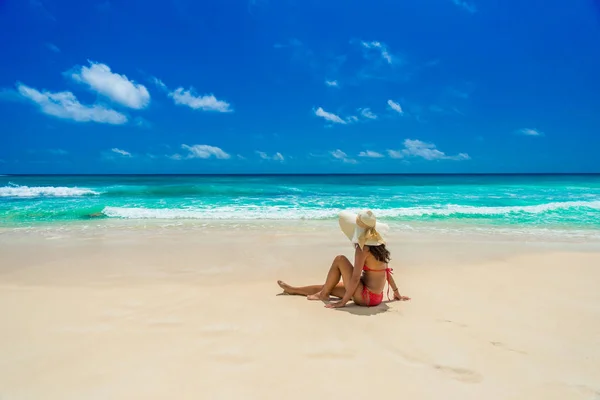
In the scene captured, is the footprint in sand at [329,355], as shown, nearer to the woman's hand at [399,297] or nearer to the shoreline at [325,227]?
the woman's hand at [399,297]

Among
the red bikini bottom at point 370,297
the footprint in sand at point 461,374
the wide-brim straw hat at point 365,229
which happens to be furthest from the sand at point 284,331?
the wide-brim straw hat at point 365,229

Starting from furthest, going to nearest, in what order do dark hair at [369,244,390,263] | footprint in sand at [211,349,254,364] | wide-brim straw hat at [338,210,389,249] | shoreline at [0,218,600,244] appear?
shoreline at [0,218,600,244] < dark hair at [369,244,390,263] < wide-brim straw hat at [338,210,389,249] < footprint in sand at [211,349,254,364]

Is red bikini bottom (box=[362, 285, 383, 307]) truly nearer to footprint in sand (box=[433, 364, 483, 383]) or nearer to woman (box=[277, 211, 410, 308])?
woman (box=[277, 211, 410, 308])

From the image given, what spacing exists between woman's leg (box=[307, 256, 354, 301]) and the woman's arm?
18cm

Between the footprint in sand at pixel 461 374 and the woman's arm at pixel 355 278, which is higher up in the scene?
the woman's arm at pixel 355 278

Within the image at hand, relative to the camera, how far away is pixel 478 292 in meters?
4.95

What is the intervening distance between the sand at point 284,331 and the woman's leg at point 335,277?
252 millimetres

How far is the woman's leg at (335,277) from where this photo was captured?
4.52 meters

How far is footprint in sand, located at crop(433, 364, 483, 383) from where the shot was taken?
9.17ft

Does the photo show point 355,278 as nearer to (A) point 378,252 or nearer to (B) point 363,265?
(B) point 363,265

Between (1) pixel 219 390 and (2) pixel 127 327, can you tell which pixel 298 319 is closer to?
(1) pixel 219 390

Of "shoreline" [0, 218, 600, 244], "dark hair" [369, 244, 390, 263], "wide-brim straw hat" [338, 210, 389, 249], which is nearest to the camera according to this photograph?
"wide-brim straw hat" [338, 210, 389, 249]

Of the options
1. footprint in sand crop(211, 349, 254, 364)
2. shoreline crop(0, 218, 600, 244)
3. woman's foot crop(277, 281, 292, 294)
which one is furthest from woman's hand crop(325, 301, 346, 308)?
shoreline crop(0, 218, 600, 244)

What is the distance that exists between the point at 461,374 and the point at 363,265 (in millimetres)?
1606
